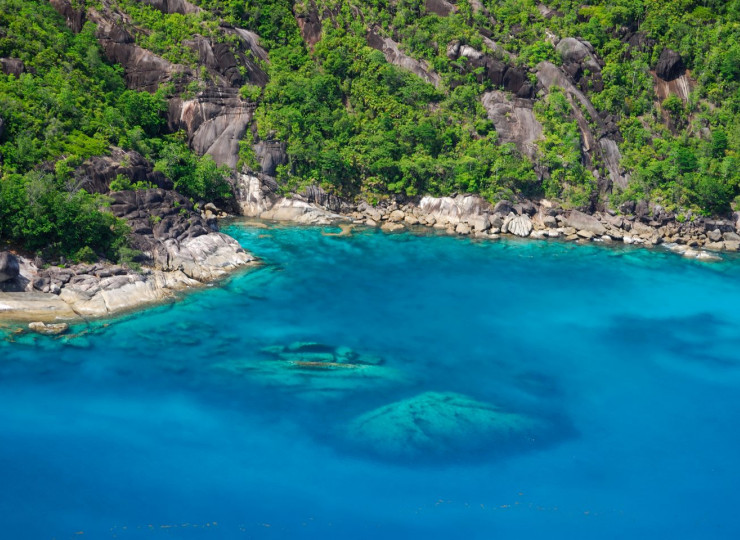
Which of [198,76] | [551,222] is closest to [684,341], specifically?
[551,222]

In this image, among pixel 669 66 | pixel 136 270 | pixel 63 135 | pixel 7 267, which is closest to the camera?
pixel 7 267

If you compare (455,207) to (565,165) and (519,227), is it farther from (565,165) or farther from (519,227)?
(565,165)

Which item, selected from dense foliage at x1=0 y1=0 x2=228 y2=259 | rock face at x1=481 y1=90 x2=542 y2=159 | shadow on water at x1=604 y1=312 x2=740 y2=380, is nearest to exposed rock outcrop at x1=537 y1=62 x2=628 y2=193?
rock face at x1=481 y1=90 x2=542 y2=159

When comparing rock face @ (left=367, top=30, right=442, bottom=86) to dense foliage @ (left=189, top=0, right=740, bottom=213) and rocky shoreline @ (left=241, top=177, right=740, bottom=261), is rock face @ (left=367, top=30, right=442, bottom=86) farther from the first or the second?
rocky shoreline @ (left=241, top=177, right=740, bottom=261)

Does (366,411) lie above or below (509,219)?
below

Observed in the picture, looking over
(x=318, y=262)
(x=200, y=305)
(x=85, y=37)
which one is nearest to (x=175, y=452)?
(x=200, y=305)

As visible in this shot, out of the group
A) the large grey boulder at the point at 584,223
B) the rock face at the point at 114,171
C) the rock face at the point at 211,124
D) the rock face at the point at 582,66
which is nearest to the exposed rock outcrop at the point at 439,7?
the rock face at the point at 582,66
